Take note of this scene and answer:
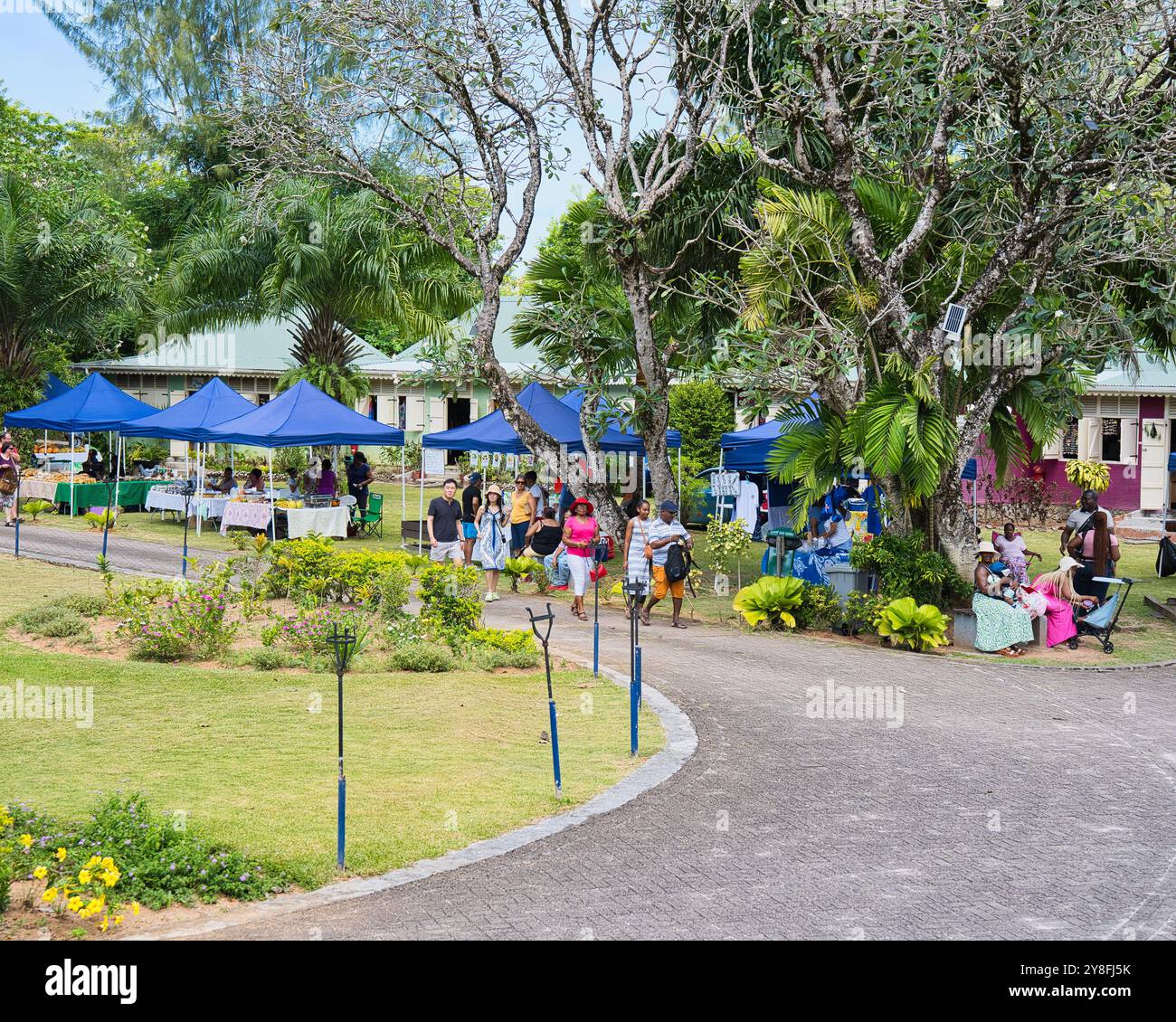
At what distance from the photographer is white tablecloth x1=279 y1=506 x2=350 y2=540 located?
932 inches

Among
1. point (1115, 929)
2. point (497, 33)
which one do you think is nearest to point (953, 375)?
point (497, 33)

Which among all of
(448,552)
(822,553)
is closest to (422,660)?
(448,552)

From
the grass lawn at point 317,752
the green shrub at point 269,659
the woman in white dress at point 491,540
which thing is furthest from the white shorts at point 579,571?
the green shrub at point 269,659

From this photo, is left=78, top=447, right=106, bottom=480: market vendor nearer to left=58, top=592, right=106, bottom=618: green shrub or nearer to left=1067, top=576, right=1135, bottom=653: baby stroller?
left=58, top=592, right=106, bottom=618: green shrub

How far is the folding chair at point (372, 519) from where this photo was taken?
2558 cm

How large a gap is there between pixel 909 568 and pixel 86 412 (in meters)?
19.0

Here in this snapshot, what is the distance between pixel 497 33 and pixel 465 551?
7.76 metres

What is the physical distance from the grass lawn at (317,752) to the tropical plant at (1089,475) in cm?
1792

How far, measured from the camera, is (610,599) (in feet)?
62.7

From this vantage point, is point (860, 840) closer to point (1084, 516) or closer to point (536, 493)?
point (1084, 516)

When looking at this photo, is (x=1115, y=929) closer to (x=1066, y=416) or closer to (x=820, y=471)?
(x=820, y=471)

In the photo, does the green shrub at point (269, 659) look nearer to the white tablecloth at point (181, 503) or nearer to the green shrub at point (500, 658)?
the green shrub at point (500, 658)

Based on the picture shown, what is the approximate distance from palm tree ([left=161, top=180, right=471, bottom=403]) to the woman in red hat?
11.5 m

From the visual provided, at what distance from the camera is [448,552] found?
59.7 ft
